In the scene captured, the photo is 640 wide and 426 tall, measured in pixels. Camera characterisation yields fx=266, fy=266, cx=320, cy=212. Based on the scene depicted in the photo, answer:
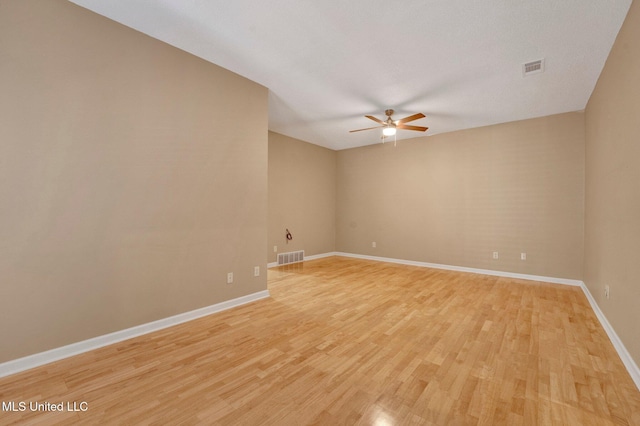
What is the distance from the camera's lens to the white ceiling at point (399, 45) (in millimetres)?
2234

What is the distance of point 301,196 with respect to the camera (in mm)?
6453

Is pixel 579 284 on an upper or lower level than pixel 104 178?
lower

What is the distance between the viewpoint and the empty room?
1797 mm

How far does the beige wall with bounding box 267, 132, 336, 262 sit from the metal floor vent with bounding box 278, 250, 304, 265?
0.10 meters

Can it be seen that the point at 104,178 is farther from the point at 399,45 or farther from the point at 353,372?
the point at 399,45

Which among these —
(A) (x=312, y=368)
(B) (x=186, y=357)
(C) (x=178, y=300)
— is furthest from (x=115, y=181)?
(A) (x=312, y=368)

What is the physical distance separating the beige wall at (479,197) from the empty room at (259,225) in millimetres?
103

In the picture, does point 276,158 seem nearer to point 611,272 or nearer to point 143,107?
point 143,107

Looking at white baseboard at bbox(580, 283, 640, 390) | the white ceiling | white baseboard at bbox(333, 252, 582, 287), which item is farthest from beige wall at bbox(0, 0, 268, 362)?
white baseboard at bbox(333, 252, 582, 287)

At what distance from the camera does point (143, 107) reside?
261 cm

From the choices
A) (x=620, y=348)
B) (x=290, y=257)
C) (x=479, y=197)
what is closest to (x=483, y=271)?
(x=479, y=197)

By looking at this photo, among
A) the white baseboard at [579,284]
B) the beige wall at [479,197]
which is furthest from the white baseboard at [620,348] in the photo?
the beige wall at [479,197]

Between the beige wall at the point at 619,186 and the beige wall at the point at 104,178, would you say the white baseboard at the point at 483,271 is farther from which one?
the beige wall at the point at 104,178

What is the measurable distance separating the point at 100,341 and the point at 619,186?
4.82m
